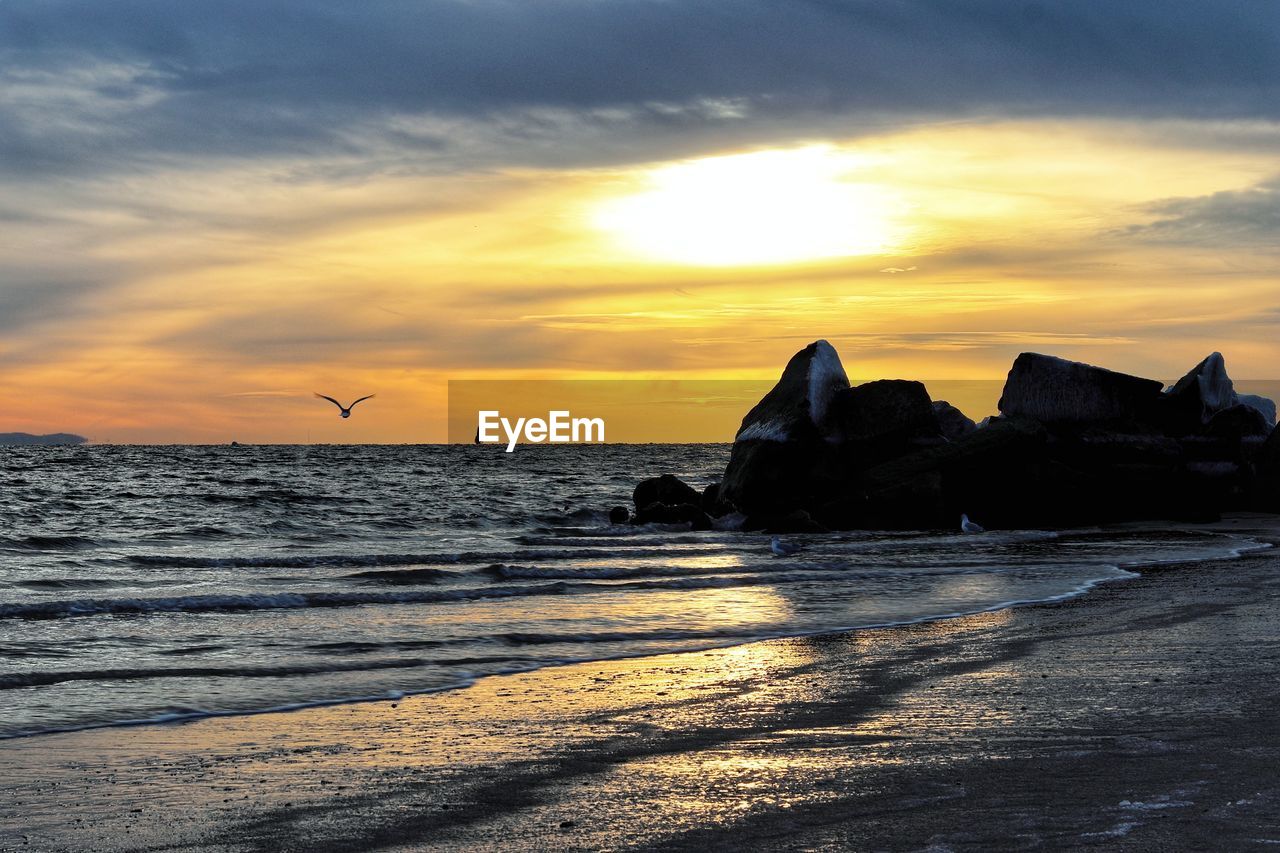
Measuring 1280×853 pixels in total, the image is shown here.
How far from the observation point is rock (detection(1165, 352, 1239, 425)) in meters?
33.6

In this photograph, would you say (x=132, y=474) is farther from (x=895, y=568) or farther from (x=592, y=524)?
(x=895, y=568)

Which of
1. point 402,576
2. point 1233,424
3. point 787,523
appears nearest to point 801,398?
point 787,523

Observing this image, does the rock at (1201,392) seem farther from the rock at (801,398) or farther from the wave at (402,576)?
the wave at (402,576)

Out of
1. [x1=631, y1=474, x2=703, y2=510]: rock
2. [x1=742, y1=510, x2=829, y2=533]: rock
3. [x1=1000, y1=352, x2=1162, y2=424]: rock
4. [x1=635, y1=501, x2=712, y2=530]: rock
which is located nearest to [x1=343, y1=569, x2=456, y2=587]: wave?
[x1=742, y1=510, x2=829, y2=533]: rock

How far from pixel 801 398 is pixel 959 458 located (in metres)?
4.18

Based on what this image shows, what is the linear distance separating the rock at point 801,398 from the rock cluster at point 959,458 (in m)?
0.04

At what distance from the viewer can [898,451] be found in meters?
31.0

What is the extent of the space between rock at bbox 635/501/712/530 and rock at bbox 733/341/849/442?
7.98 feet

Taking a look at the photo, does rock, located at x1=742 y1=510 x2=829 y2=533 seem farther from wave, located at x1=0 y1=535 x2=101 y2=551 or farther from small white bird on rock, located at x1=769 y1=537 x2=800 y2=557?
wave, located at x1=0 y1=535 x2=101 y2=551

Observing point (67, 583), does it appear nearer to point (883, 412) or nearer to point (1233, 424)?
point (883, 412)

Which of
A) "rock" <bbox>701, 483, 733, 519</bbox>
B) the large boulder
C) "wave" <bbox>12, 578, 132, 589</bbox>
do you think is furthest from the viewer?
"rock" <bbox>701, 483, 733, 519</bbox>

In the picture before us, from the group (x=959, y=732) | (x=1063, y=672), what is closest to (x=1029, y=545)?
(x=1063, y=672)

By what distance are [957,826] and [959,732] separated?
2103mm

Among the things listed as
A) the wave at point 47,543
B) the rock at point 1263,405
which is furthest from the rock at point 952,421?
the wave at point 47,543
